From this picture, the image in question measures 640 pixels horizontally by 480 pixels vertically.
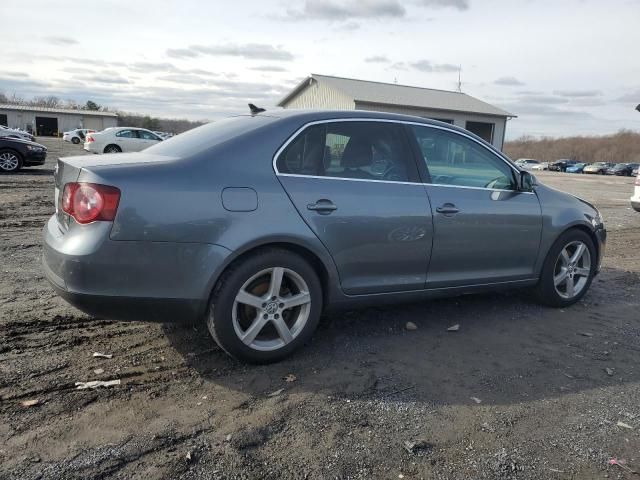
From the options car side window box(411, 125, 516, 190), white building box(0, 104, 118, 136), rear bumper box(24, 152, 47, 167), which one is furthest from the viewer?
white building box(0, 104, 118, 136)

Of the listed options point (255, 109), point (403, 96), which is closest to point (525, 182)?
point (255, 109)

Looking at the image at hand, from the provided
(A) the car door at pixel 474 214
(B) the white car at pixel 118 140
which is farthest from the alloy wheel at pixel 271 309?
(B) the white car at pixel 118 140

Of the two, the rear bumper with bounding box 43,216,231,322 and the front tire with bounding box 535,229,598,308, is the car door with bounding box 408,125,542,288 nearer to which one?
the front tire with bounding box 535,229,598,308

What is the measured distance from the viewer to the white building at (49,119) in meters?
72.6

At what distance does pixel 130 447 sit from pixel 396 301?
2197 mm

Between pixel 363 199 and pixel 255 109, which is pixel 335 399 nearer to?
pixel 363 199

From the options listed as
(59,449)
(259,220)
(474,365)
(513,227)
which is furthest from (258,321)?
(513,227)

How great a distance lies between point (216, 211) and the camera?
10.7ft

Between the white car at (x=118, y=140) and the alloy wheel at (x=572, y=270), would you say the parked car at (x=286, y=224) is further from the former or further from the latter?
the white car at (x=118, y=140)

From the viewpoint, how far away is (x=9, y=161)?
1544cm

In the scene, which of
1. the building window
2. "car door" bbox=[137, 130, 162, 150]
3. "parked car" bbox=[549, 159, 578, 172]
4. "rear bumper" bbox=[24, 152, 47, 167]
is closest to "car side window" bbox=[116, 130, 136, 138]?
"car door" bbox=[137, 130, 162, 150]

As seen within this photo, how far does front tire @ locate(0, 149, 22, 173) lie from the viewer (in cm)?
1528

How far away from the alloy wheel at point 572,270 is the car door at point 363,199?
1751 millimetres

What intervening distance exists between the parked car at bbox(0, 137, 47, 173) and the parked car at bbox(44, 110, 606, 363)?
545 inches
